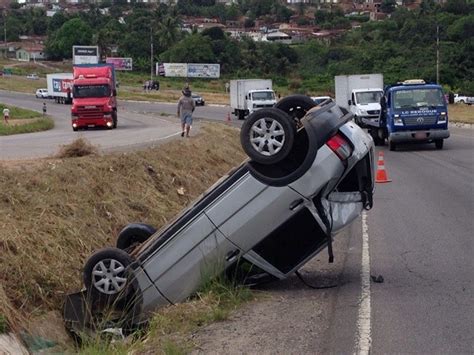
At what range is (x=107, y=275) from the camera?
980 cm

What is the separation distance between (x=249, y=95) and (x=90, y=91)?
59.6 feet

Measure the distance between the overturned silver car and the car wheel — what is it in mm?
793

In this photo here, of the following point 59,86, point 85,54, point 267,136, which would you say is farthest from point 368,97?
point 85,54

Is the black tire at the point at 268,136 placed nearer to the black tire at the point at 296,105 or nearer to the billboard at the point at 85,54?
the black tire at the point at 296,105

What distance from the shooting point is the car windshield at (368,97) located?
4250 cm

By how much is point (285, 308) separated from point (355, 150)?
201cm

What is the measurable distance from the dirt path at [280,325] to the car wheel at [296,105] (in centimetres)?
213

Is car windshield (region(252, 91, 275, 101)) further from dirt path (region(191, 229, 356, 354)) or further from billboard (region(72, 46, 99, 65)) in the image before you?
dirt path (region(191, 229, 356, 354))

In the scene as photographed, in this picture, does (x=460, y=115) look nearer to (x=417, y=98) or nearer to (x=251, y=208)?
(x=417, y=98)

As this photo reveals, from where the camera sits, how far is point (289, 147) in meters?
9.48

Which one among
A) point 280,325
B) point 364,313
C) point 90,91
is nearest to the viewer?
point 280,325

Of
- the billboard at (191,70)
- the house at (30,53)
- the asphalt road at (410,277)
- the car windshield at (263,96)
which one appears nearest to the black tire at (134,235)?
the asphalt road at (410,277)

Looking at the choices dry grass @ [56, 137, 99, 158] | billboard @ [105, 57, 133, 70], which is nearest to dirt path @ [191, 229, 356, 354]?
dry grass @ [56, 137, 99, 158]

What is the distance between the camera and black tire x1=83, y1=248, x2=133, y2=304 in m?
9.71
